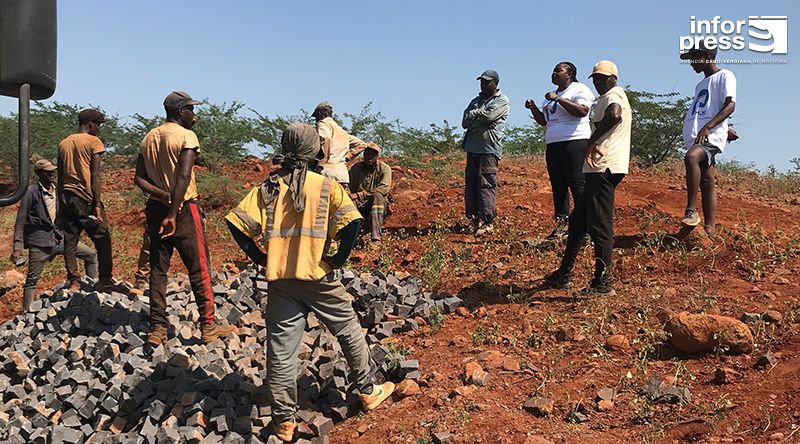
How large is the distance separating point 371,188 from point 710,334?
441cm

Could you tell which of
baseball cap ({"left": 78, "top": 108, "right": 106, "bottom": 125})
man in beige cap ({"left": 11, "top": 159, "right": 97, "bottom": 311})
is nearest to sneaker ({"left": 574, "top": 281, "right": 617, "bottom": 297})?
baseball cap ({"left": 78, "top": 108, "right": 106, "bottom": 125})

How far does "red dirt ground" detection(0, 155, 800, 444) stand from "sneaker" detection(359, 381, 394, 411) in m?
0.06

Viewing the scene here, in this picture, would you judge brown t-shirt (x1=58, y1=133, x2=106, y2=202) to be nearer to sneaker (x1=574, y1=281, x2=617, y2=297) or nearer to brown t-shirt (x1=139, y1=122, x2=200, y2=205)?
brown t-shirt (x1=139, y1=122, x2=200, y2=205)

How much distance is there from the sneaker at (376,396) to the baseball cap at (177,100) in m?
2.45

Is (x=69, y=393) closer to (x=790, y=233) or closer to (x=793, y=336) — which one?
(x=793, y=336)

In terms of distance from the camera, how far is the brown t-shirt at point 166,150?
4.88m

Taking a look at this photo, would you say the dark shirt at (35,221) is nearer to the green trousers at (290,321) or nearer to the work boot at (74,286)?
the work boot at (74,286)

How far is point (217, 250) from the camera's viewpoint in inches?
339

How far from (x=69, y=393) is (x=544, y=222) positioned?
5.14m

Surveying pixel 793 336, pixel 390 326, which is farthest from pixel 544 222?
A: pixel 793 336

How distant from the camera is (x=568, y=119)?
640 centimetres

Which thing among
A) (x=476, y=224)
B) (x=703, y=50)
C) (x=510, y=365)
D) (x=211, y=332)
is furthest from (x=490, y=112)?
(x=211, y=332)

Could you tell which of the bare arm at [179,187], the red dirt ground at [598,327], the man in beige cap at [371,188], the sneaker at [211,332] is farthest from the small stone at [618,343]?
the man in beige cap at [371,188]

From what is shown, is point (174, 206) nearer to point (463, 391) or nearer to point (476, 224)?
point (463, 391)
